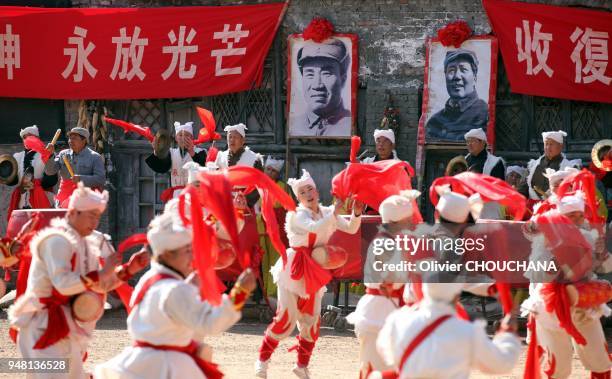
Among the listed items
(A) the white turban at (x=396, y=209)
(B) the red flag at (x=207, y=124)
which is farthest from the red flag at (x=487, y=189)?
(B) the red flag at (x=207, y=124)

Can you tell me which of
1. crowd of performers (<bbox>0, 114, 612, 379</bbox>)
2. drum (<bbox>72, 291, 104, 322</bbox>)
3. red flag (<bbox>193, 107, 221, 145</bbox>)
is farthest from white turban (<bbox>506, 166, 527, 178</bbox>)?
drum (<bbox>72, 291, 104, 322</bbox>)

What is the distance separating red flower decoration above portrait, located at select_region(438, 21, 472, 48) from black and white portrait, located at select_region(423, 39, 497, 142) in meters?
0.09

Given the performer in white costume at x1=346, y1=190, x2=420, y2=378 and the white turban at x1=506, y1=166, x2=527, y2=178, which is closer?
the performer in white costume at x1=346, y1=190, x2=420, y2=378

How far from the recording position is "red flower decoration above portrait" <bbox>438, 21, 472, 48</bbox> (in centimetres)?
1423

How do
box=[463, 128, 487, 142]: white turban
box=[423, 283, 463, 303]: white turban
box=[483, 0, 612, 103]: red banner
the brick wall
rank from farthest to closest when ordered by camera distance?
the brick wall
box=[483, 0, 612, 103]: red banner
box=[463, 128, 487, 142]: white turban
box=[423, 283, 463, 303]: white turban

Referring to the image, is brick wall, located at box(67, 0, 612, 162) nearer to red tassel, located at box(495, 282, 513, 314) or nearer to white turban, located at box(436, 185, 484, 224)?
white turban, located at box(436, 185, 484, 224)

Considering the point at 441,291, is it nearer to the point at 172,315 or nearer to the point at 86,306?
the point at 172,315

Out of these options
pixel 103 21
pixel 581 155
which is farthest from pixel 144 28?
pixel 581 155

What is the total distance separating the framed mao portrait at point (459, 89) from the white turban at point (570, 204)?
5.60 m

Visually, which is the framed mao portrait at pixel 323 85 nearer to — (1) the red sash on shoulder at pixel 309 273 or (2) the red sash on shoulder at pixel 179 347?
(1) the red sash on shoulder at pixel 309 273

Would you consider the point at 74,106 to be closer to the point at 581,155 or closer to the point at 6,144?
the point at 6,144

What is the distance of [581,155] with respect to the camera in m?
14.1

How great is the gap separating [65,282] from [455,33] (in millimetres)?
7966

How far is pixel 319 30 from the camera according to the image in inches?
581
